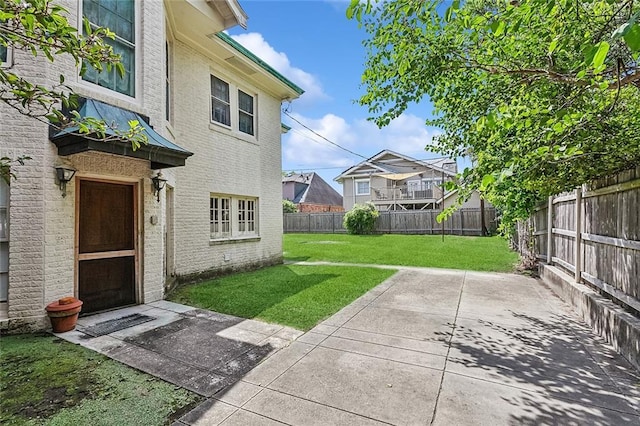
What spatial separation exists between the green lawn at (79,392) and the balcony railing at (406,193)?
91.5 feet

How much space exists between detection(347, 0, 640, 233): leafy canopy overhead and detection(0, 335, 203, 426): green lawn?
3409 millimetres

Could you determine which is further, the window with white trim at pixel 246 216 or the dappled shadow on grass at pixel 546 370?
the window with white trim at pixel 246 216

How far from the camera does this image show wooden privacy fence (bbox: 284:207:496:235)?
70.5ft

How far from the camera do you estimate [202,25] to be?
293 inches

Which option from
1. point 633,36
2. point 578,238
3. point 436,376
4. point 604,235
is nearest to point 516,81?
point 604,235

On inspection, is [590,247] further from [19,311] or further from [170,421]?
[19,311]

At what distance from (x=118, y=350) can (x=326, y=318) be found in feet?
9.51

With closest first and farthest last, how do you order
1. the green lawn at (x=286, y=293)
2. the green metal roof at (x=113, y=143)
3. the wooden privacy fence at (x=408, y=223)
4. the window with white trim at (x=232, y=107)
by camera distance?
1. the green metal roof at (x=113, y=143)
2. the green lawn at (x=286, y=293)
3. the window with white trim at (x=232, y=107)
4. the wooden privacy fence at (x=408, y=223)

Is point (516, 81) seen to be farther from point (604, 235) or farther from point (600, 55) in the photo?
point (600, 55)

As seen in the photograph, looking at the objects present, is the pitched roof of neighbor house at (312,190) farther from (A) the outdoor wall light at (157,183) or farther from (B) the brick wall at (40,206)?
(B) the brick wall at (40,206)

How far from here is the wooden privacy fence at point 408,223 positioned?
2150 centimetres

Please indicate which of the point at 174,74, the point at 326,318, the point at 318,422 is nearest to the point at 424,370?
the point at 318,422

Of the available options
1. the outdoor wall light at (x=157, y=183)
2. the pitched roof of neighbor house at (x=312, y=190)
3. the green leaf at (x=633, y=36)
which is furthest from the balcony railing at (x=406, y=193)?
the green leaf at (x=633, y=36)

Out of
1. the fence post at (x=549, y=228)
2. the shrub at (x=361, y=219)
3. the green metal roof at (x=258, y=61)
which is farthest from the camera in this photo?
the shrub at (x=361, y=219)
